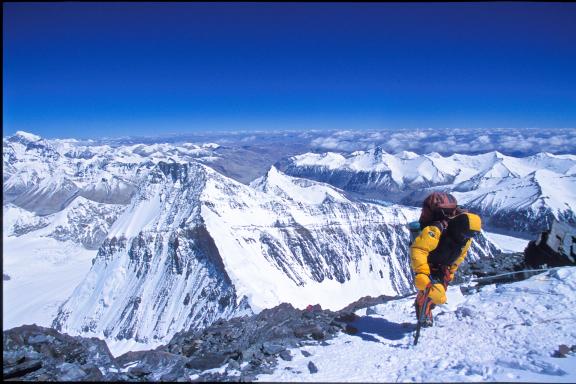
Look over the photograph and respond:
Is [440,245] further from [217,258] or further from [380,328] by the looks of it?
[217,258]

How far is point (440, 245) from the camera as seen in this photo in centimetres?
1123

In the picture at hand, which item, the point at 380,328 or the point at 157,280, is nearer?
the point at 380,328

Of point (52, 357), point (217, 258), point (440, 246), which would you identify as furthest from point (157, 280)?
point (440, 246)

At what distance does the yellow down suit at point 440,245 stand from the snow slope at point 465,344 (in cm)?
152

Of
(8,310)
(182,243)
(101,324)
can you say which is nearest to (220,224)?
(182,243)

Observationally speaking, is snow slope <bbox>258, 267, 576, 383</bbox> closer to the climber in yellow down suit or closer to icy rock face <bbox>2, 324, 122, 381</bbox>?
the climber in yellow down suit

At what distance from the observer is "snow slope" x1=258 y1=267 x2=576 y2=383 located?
902cm

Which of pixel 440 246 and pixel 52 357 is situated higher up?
pixel 440 246

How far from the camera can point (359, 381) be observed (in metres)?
8.97

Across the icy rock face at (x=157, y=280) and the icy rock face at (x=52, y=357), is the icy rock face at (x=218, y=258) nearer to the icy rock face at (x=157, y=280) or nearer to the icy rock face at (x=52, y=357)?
the icy rock face at (x=157, y=280)

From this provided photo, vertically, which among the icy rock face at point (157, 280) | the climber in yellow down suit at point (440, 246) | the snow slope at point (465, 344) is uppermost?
the climber in yellow down suit at point (440, 246)

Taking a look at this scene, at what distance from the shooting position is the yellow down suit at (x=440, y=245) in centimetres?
1075

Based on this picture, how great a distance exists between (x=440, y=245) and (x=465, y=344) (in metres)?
2.68

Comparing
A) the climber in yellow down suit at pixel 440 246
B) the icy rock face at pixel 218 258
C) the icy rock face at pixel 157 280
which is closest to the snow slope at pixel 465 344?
the climber in yellow down suit at pixel 440 246
